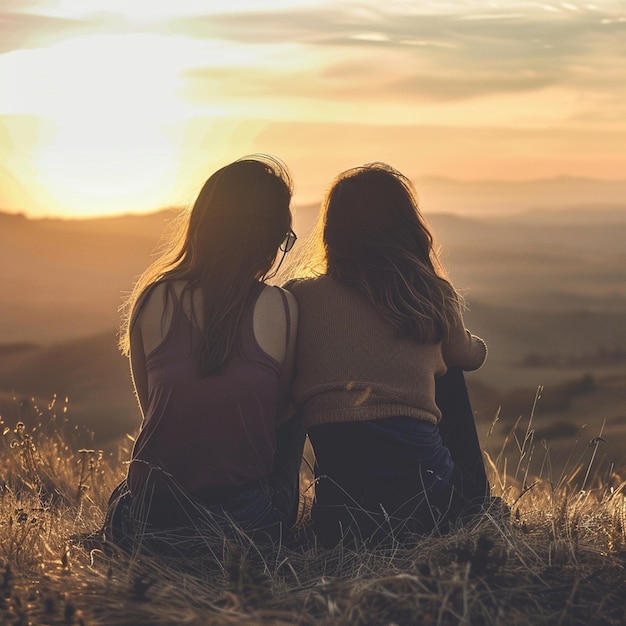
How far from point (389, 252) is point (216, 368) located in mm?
943

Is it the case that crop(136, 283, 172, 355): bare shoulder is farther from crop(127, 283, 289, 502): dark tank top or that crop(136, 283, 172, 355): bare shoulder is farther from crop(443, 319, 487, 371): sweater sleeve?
crop(443, 319, 487, 371): sweater sleeve

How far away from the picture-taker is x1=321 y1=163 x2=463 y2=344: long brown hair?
164 inches

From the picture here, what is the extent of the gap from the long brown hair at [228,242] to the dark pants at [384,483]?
693mm

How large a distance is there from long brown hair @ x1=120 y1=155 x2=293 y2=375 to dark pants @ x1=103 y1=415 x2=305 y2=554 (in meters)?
0.57

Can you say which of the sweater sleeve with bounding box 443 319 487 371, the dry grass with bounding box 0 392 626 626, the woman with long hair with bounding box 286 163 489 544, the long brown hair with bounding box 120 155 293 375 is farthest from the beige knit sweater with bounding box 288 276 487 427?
the dry grass with bounding box 0 392 626 626

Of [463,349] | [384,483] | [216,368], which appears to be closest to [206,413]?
[216,368]

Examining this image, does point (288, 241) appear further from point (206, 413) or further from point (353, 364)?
point (206, 413)

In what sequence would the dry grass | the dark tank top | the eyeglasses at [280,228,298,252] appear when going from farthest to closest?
the eyeglasses at [280,228,298,252]
the dark tank top
the dry grass

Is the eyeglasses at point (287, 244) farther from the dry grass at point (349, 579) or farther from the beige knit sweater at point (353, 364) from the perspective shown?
the dry grass at point (349, 579)

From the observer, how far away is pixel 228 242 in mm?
4145

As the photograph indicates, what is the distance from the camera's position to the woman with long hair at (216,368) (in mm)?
3992

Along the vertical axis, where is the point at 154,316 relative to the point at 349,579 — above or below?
above

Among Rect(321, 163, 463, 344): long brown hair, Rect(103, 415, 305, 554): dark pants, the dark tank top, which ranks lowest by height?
Rect(103, 415, 305, 554): dark pants

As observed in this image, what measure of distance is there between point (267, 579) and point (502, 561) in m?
0.85
